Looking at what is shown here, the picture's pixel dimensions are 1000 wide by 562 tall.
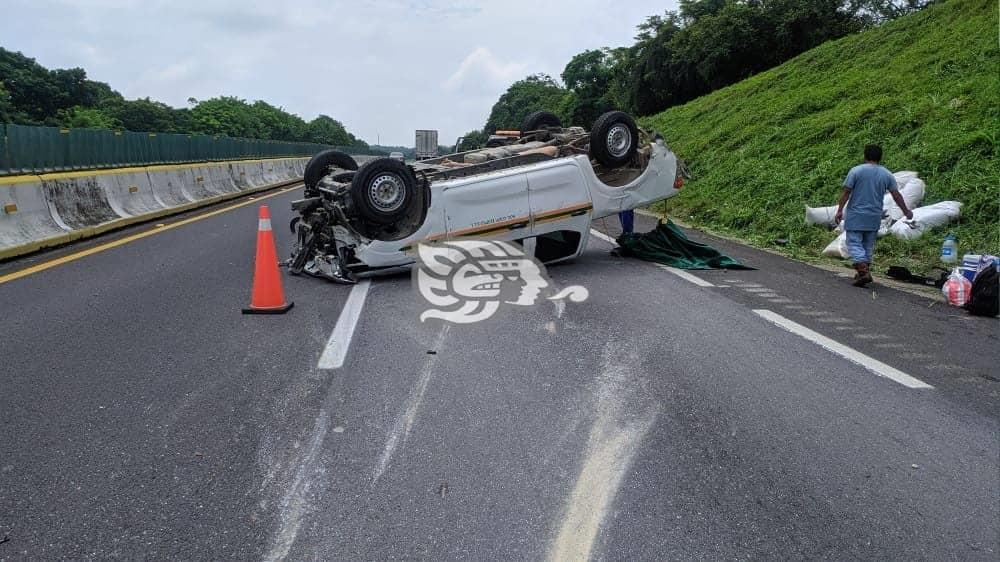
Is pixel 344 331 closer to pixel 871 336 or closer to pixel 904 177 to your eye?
pixel 871 336

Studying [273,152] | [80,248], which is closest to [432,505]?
[80,248]

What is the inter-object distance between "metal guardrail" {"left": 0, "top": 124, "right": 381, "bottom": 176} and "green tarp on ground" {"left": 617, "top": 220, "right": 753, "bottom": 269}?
9320 mm

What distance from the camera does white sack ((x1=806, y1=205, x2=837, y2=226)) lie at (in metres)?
11.2

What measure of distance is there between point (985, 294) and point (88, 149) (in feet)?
49.5

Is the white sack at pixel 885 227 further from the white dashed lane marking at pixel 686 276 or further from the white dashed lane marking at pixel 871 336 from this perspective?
the white dashed lane marking at pixel 871 336

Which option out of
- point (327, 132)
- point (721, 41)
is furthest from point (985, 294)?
point (327, 132)

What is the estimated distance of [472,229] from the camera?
7.58 m

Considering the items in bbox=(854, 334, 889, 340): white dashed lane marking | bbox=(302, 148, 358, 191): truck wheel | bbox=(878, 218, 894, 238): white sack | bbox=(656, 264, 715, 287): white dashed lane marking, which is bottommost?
bbox=(854, 334, 889, 340): white dashed lane marking

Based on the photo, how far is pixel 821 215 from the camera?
11.3 m

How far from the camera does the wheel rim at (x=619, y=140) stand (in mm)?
8773

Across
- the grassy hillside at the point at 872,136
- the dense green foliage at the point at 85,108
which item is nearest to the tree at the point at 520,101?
the dense green foliage at the point at 85,108

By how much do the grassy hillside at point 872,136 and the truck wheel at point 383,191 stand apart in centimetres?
630

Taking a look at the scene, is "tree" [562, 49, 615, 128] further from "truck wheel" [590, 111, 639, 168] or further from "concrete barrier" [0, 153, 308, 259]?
"truck wheel" [590, 111, 639, 168]

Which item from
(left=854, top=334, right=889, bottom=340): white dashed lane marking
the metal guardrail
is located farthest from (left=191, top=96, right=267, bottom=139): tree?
(left=854, top=334, right=889, bottom=340): white dashed lane marking
